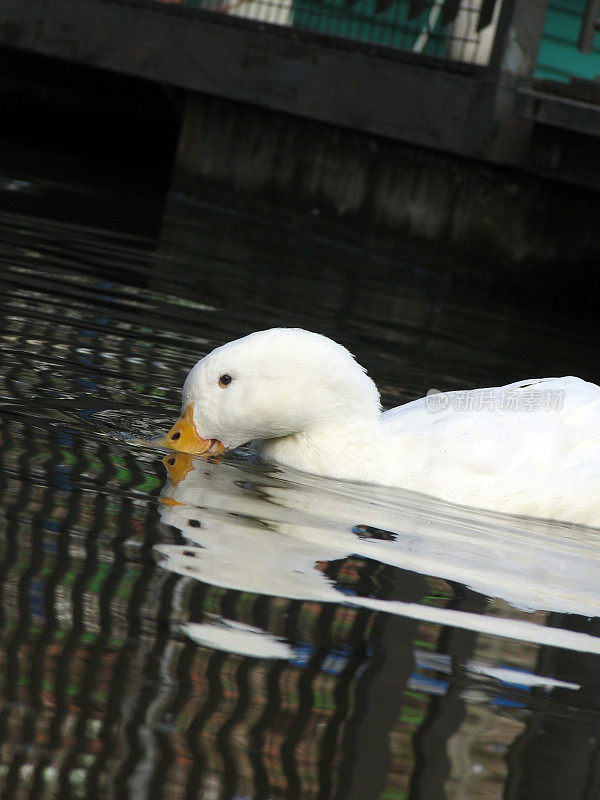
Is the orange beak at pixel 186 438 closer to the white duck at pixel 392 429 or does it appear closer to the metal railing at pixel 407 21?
the white duck at pixel 392 429

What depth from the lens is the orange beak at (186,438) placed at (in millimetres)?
4176

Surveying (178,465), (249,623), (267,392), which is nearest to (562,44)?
(267,392)

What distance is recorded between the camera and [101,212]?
10.5 m

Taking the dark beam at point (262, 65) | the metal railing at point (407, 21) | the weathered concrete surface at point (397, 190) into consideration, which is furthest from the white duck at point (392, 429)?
the metal railing at point (407, 21)

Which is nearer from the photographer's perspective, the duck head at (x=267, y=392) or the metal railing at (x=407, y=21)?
the duck head at (x=267, y=392)

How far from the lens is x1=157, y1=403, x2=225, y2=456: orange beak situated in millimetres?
4176

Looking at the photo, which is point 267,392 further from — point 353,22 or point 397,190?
point 353,22

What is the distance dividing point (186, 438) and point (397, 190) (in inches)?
279

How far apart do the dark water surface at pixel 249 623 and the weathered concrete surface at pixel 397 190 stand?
5.69m

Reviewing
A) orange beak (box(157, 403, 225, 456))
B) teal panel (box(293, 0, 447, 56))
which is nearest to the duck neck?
orange beak (box(157, 403, 225, 456))

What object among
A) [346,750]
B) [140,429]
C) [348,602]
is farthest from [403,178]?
[346,750]

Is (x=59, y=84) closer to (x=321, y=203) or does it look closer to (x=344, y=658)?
(x=321, y=203)

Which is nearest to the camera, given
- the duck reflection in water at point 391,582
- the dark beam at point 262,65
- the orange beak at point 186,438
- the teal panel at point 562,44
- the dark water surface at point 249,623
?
the dark water surface at point 249,623

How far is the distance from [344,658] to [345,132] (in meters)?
9.17
